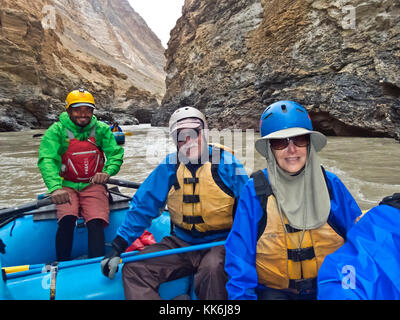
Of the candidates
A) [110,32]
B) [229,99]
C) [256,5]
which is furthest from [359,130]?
[110,32]

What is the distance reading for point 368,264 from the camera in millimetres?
891

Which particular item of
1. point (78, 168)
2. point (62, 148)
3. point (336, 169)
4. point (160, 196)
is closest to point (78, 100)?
point (62, 148)

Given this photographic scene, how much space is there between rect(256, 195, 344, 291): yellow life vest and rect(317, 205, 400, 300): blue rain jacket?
18 cm

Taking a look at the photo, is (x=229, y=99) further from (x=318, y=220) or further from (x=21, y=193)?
(x=318, y=220)

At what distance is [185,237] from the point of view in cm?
175

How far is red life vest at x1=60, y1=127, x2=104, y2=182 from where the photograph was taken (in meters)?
2.40

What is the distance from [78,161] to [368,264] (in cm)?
229

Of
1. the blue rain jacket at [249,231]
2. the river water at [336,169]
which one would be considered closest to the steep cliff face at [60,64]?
the river water at [336,169]

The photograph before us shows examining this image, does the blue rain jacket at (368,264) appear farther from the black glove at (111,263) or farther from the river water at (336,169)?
the river water at (336,169)

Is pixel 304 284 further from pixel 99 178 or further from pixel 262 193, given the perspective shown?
pixel 99 178

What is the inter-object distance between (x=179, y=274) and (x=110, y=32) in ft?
305

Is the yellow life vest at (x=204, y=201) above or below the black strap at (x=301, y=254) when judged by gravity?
above

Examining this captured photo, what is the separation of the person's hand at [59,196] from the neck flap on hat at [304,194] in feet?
5.37

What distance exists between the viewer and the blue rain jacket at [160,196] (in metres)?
1.70
